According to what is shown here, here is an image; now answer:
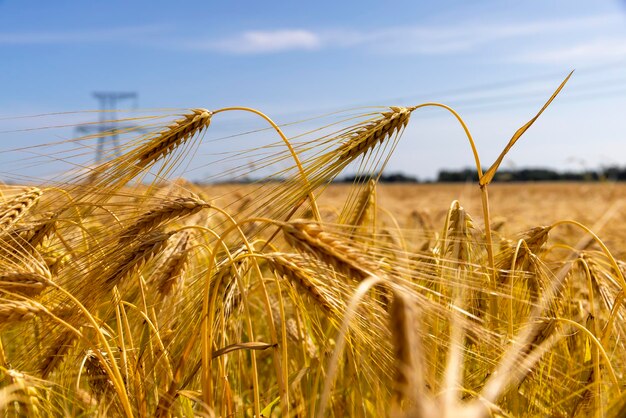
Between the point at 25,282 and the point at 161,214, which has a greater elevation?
the point at 161,214

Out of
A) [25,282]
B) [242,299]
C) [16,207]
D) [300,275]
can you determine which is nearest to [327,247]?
[300,275]

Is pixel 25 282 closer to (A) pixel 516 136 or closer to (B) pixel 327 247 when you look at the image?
(B) pixel 327 247

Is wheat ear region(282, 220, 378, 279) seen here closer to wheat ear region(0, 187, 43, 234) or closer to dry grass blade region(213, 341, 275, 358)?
dry grass blade region(213, 341, 275, 358)

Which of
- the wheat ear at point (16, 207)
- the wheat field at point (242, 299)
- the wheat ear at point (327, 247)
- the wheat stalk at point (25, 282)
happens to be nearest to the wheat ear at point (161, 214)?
the wheat field at point (242, 299)

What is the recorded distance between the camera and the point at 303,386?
2.18 m

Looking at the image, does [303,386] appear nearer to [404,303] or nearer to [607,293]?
[607,293]

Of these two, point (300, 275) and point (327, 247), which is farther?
point (300, 275)

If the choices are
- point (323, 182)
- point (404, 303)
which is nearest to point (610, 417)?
point (404, 303)

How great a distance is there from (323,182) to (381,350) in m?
0.51

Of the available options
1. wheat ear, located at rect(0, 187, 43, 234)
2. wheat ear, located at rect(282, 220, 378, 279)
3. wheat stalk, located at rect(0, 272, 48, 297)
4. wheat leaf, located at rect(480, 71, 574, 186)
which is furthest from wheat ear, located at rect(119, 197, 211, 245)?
wheat leaf, located at rect(480, 71, 574, 186)

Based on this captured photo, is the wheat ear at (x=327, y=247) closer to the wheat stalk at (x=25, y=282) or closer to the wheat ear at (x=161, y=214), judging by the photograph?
the wheat ear at (x=161, y=214)

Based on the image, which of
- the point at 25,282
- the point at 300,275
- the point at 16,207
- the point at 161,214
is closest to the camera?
the point at 300,275

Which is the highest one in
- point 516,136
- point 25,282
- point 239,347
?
point 516,136

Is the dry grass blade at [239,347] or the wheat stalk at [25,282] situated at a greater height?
the wheat stalk at [25,282]
